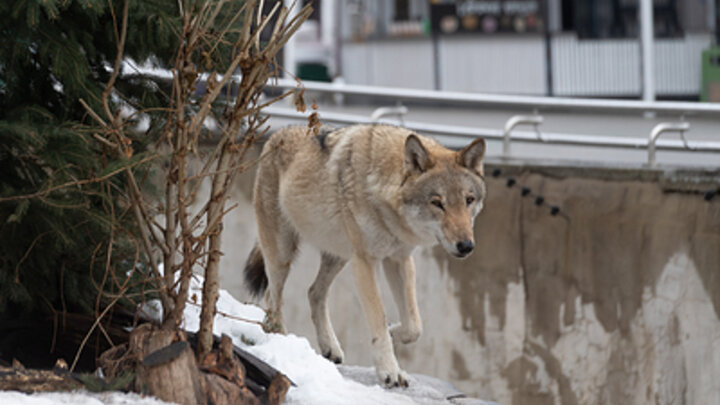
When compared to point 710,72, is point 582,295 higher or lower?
lower

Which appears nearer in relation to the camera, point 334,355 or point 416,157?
point 416,157

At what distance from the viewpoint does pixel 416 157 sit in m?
6.23

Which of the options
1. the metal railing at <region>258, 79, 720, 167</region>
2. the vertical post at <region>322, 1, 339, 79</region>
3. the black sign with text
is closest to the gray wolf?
the metal railing at <region>258, 79, 720, 167</region>

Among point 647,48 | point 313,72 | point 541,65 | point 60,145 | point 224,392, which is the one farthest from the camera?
point 313,72

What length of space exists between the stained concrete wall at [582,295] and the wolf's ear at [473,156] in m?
2.63

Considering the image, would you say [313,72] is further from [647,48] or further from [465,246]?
[465,246]

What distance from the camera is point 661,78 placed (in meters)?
17.5

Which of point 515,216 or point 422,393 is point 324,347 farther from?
point 515,216

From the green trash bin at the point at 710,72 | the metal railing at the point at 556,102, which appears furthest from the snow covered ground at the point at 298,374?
the green trash bin at the point at 710,72

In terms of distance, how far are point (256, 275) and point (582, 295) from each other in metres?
3.07

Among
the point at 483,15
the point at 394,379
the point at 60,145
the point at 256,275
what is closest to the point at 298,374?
the point at 394,379

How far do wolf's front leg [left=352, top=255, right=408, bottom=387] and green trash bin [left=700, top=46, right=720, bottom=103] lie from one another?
40.4 ft

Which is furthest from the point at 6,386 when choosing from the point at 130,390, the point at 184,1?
the point at 184,1

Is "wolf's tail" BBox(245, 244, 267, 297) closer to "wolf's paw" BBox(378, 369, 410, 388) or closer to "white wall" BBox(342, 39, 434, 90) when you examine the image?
"wolf's paw" BBox(378, 369, 410, 388)
